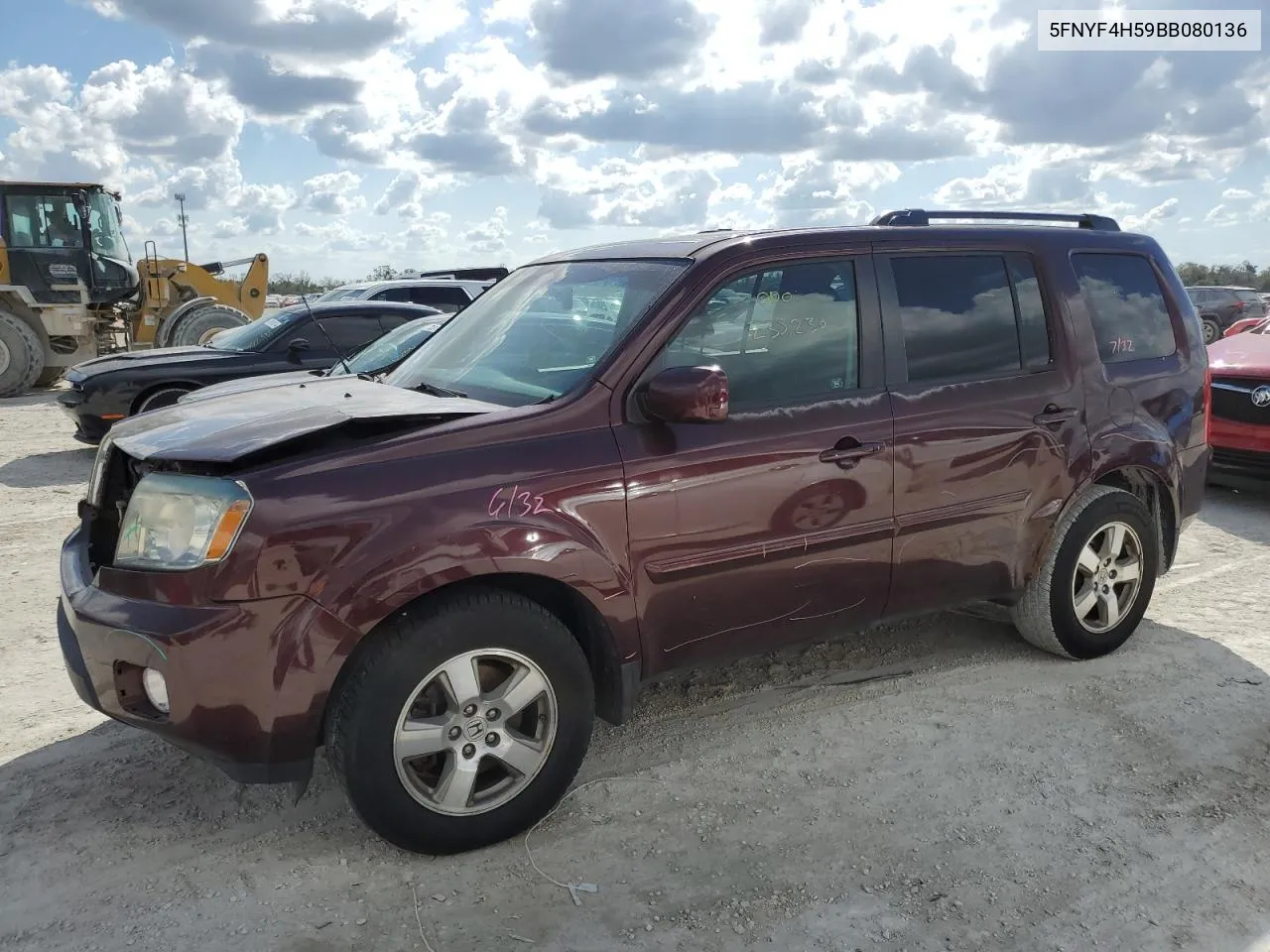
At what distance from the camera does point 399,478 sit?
287 cm

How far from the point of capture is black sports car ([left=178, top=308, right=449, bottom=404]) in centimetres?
415

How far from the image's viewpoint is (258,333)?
32.3 feet

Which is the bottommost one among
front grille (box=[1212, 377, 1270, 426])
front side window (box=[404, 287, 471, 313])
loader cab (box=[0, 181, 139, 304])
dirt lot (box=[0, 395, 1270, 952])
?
dirt lot (box=[0, 395, 1270, 952])

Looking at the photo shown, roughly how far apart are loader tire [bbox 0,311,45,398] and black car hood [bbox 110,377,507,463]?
14.3 metres

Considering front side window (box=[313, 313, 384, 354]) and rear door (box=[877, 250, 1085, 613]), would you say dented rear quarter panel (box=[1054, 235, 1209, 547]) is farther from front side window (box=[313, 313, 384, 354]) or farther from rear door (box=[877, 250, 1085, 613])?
front side window (box=[313, 313, 384, 354])

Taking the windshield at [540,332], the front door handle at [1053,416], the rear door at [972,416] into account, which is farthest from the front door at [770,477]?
the front door handle at [1053,416]

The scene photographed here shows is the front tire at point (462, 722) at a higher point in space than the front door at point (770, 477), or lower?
lower

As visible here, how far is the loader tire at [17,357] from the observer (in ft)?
51.2

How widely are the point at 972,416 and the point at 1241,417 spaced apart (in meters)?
5.04

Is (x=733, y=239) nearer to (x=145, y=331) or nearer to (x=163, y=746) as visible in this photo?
(x=163, y=746)

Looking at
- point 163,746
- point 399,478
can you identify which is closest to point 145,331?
point 163,746

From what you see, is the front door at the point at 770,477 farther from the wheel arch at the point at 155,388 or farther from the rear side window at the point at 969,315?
the wheel arch at the point at 155,388

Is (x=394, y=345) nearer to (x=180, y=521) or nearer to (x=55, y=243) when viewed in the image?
(x=180, y=521)

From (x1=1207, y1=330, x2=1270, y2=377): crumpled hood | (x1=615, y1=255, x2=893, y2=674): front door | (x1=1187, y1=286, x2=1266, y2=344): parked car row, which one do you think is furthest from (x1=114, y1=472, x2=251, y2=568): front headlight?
(x1=1187, y1=286, x2=1266, y2=344): parked car row
